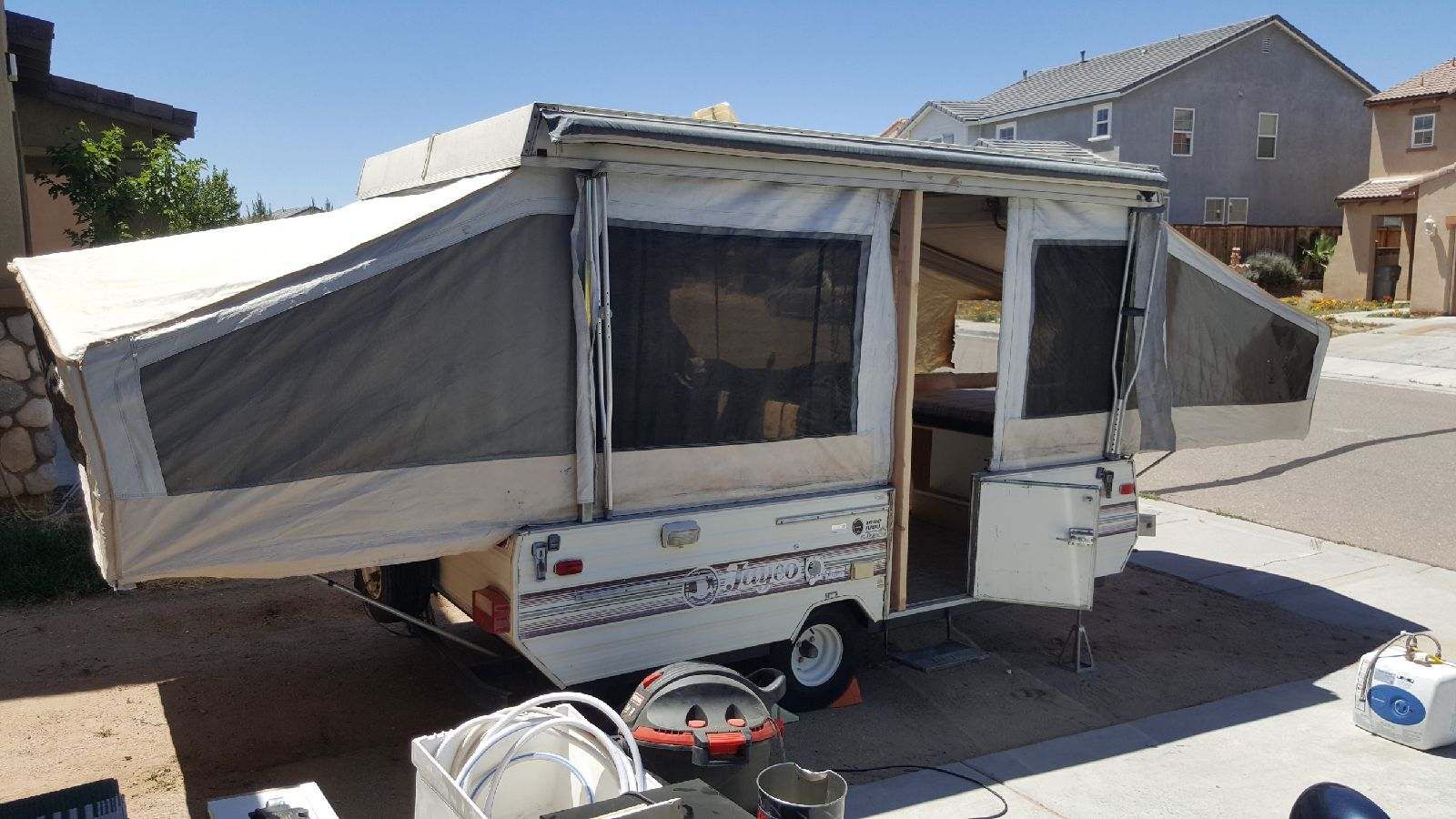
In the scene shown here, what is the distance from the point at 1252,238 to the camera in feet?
98.8

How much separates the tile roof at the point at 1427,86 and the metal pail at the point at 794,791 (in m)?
28.6

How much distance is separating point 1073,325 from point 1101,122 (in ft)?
86.5

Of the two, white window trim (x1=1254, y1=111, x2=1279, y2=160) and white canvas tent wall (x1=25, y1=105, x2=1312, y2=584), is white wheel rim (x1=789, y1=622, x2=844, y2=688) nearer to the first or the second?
white canvas tent wall (x1=25, y1=105, x2=1312, y2=584)

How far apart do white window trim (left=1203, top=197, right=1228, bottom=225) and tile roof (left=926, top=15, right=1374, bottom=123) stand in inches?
159

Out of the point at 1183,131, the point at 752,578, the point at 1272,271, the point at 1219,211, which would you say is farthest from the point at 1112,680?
the point at 1219,211

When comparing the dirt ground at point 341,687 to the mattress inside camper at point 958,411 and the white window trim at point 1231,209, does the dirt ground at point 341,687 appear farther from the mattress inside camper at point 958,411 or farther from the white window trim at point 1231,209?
the white window trim at point 1231,209

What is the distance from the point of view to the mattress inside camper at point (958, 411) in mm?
7227

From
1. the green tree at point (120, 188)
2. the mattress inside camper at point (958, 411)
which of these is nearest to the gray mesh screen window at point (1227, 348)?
the mattress inside camper at point (958, 411)

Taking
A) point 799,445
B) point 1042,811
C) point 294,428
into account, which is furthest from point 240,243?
point 1042,811

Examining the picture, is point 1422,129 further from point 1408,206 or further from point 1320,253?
point 1320,253

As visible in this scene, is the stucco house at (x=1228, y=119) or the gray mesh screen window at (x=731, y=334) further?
the stucco house at (x=1228, y=119)

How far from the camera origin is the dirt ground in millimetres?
4863

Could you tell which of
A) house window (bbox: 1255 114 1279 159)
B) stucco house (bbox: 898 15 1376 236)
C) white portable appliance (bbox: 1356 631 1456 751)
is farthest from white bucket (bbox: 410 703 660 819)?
house window (bbox: 1255 114 1279 159)

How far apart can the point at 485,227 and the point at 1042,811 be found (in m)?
3.38
